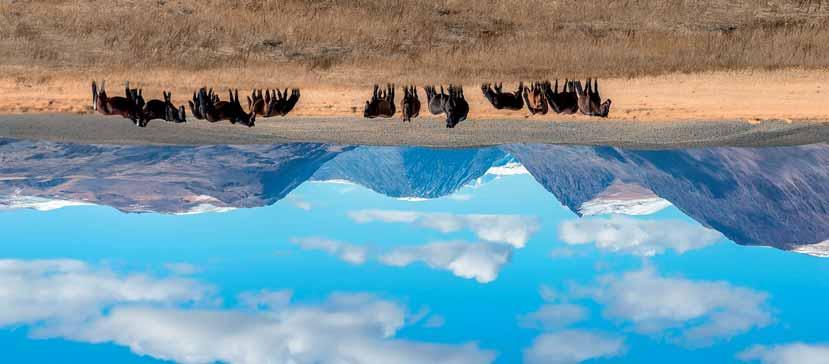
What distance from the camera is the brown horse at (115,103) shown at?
16125 millimetres

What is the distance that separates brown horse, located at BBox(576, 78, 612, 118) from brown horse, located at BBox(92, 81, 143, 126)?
787 centimetres

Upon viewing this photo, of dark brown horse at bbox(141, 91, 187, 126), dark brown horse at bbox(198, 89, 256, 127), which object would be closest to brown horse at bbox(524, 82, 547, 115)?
dark brown horse at bbox(198, 89, 256, 127)

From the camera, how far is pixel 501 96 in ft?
52.4

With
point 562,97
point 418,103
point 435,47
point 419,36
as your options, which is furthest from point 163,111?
point 562,97

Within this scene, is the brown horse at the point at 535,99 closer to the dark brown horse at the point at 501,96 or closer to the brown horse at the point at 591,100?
the dark brown horse at the point at 501,96

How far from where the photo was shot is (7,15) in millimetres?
15438

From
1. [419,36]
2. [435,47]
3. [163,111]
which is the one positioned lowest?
[163,111]

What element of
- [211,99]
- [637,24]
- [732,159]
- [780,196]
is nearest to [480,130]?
[637,24]

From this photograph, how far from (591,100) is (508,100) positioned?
57.5 inches

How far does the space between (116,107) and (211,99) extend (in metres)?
1.70

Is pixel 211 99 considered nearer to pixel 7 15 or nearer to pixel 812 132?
pixel 7 15

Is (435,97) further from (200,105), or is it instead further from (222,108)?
(200,105)

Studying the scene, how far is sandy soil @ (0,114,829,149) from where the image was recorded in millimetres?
16953

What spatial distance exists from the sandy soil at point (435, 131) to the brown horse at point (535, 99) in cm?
62
